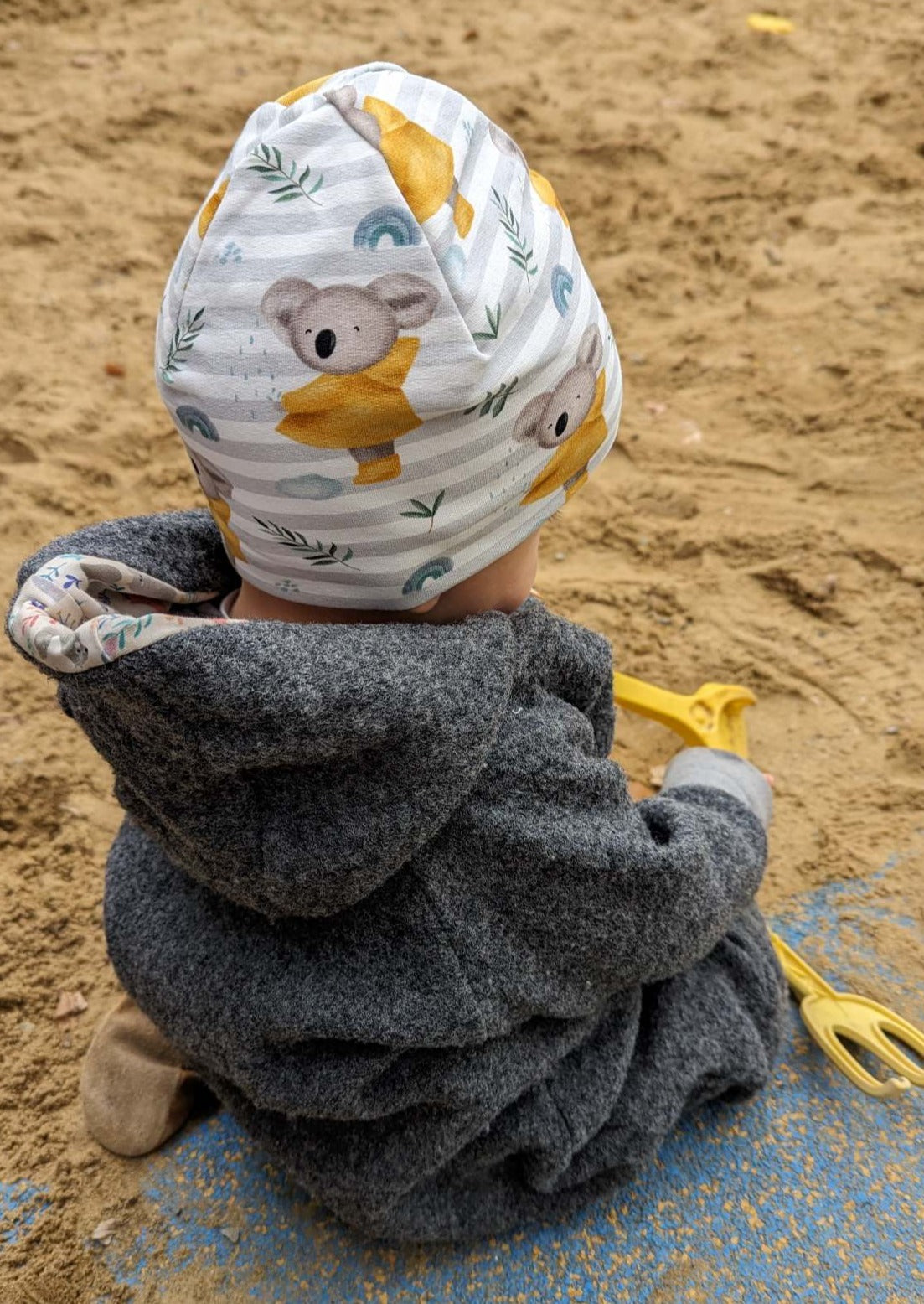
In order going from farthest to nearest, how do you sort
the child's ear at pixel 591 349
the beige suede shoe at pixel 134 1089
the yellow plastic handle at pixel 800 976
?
the yellow plastic handle at pixel 800 976
the beige suede shoe at pixel 134 1089
the child's ear at pixel 591 349

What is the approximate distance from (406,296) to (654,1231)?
1.14m

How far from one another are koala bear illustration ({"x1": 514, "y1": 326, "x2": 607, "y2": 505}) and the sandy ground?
39.1 inches

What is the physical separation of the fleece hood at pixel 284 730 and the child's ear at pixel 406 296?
26 cm

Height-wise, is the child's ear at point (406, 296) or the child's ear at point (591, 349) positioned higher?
the child's ear at point (406, 296)

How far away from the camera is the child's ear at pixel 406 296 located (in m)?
0.88

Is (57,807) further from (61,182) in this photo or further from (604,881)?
(61,182)

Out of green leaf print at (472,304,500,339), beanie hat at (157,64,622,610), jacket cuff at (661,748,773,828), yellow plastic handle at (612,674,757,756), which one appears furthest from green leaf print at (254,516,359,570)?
yellow plastic handle at (612,674,757,756)

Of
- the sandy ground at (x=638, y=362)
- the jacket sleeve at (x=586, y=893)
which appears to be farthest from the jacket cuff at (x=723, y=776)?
the jacket sleeve at (x=586, y=893)

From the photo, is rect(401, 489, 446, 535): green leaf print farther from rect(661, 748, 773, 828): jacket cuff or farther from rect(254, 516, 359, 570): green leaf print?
rect(661, 748, 773, 828): jacket cuff

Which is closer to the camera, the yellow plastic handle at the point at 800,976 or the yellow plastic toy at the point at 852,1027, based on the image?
the yellow plastic toy at the point at 852,1027

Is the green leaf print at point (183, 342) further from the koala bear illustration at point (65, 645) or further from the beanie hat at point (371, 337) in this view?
the koala bear illustration at point (65, 645)

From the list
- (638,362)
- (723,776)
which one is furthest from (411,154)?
(638,362)

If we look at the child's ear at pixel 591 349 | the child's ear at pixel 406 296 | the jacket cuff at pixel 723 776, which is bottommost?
the jacket cuff at pixel 723 776

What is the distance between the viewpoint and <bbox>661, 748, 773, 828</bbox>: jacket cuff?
164cm
